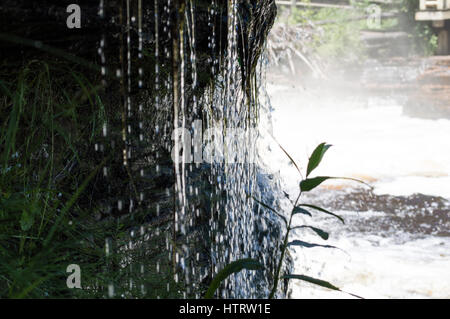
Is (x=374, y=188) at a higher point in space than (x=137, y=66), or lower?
lower

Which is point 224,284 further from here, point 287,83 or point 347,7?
point 347,7

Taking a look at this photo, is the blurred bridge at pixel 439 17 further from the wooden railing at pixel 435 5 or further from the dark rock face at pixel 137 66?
the dark rock face at pixel 137 66

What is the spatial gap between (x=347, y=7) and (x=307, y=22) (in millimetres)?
1707

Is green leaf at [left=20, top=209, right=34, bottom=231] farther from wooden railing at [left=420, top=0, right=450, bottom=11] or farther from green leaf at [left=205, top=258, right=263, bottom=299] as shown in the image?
wooden railing at [left=420, top=0, right=450, bottom=11]

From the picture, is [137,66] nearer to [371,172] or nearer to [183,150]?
[183,150]

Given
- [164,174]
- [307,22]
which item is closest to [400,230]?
[164,174]

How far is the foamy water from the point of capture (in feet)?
14.0

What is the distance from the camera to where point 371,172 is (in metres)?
7.88

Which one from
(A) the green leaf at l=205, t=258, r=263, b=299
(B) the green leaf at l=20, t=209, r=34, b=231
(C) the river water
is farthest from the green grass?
(C) the river water

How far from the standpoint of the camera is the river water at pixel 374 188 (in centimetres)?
436

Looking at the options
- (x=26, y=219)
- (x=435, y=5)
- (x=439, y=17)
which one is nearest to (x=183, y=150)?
(x=26, y=219)

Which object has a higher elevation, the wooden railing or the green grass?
the wooden railing

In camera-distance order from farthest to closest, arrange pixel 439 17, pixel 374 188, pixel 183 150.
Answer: pixel 439 17 → pixel 374 188 → pixel 183 150

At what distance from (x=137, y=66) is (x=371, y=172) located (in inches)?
238
